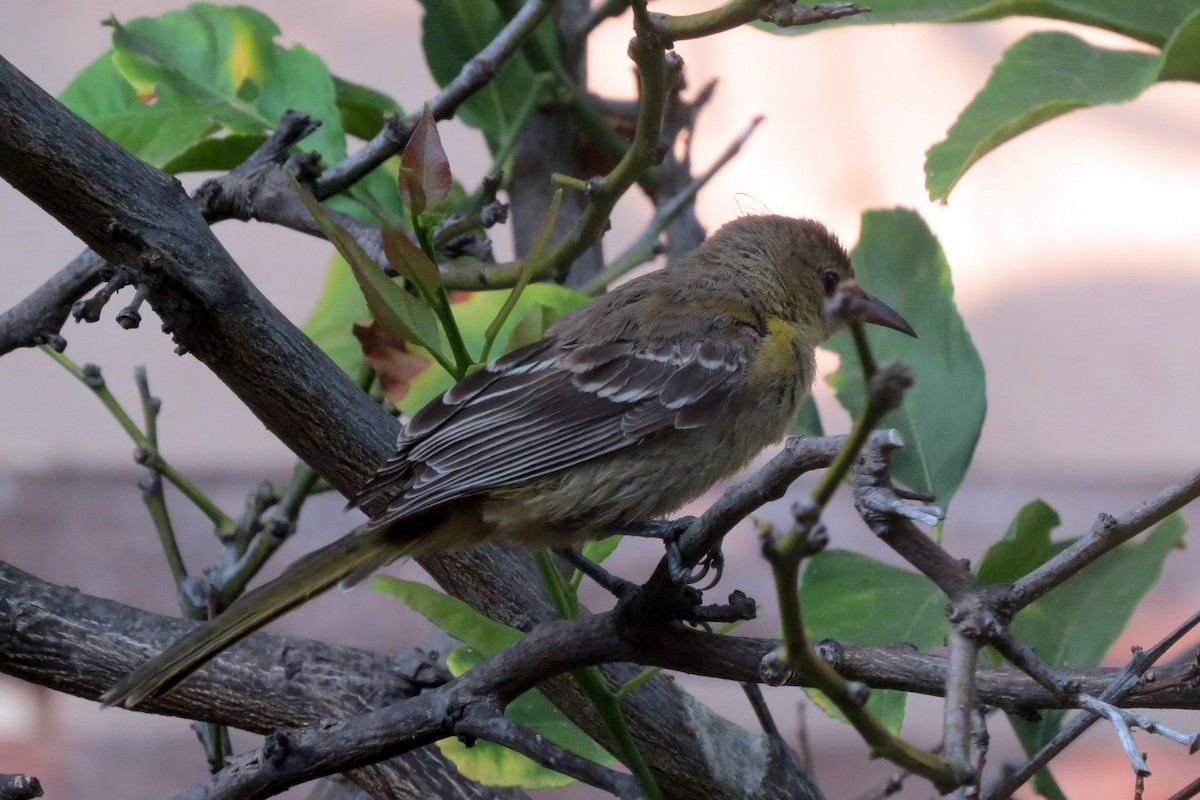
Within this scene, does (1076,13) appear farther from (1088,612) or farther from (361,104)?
(361,104)

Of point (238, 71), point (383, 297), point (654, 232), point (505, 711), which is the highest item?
point (238, 71)

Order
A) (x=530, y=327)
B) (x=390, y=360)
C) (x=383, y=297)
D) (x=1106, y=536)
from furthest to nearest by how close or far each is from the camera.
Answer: (x=390, y=360)
(x=530, y=327)
(x=383, y=297)
(x=1106, y=536)

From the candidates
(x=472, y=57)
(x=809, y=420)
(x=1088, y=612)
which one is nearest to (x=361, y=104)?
(x=472, y=57)

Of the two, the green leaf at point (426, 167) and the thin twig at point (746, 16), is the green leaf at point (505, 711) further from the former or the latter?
the thin twig at point (746, 16)

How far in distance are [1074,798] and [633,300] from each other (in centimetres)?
232

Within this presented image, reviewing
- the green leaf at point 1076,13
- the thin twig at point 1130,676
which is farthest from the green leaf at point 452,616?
the green leaf at point 1076,13

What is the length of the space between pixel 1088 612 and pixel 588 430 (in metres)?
0.73

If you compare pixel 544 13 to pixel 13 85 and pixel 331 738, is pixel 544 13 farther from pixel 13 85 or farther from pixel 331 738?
pixel 331 738

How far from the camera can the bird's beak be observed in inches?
66.3

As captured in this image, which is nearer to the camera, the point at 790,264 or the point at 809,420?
the point at 809,420

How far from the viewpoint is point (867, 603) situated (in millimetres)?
1554

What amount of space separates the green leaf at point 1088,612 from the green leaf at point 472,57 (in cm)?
121

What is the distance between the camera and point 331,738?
1.15 m

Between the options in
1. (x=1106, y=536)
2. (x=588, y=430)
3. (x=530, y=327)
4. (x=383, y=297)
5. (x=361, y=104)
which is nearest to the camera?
(x=1106, y=536)
